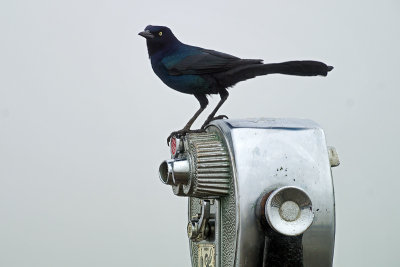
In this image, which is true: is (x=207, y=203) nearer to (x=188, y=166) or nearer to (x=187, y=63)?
(x=188, y=166)

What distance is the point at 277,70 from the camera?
896 millimetres

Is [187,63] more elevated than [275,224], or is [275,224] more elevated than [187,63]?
[187,63]

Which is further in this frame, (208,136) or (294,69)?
(294,69)

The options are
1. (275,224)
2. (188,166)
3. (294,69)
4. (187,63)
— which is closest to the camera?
(275,224)

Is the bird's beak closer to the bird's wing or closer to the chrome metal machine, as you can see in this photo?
the bird's wing

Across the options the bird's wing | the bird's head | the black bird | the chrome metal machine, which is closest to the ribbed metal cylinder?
the chrome metal machine

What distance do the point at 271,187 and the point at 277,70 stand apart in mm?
267

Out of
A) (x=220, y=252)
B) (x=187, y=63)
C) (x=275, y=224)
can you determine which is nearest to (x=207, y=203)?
(x=220, y=252)

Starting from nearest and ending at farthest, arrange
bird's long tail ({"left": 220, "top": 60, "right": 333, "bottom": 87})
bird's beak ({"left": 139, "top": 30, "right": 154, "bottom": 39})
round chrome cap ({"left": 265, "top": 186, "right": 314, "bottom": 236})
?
round chrome cap ({"left": 265, "top": 186, "right": 314, "bottom": 236})
bird's long tail ({"left": 220, "top": 60, "right": 333, "bottom": 87})
bird's beak ({"left": 139, "top": 30, "right": 154, "bottom": 39})

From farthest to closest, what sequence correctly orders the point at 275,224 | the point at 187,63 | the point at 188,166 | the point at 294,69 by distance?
the point at 187,63
the point at 294,69
the point at 188,166
the point at 275,224

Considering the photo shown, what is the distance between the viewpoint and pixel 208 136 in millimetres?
776

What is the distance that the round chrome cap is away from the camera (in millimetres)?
656

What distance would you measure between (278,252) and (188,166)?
18 cm

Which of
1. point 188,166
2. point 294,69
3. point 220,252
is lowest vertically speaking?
point 220,252
